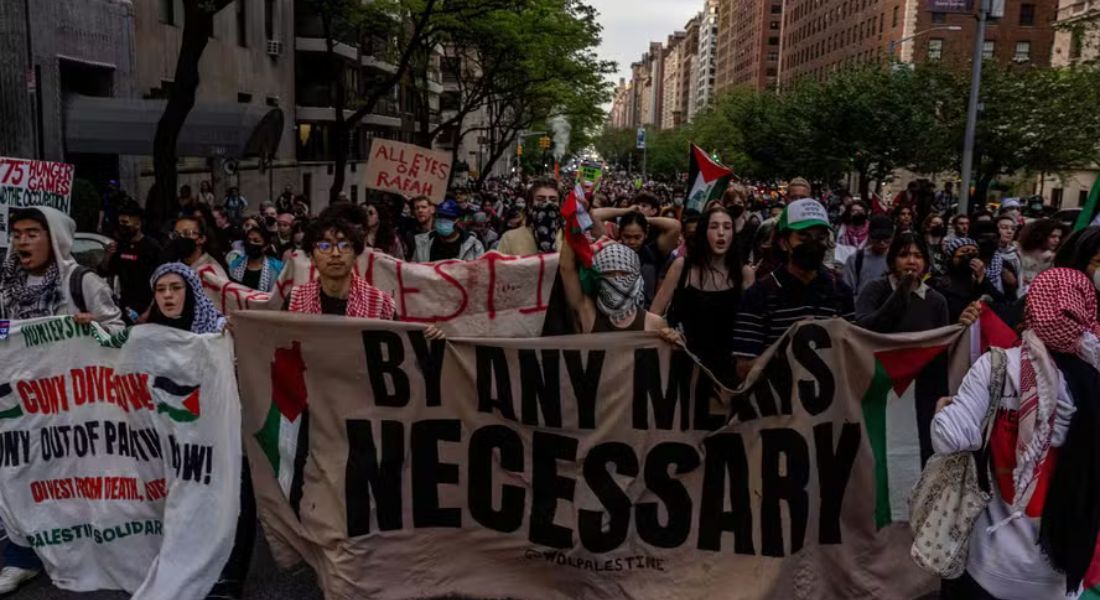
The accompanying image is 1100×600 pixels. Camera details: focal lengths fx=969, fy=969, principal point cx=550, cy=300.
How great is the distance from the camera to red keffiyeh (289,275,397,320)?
15.9ft

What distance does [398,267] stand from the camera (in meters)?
6.38

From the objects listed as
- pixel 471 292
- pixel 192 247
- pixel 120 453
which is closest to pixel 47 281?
pixel 120 453

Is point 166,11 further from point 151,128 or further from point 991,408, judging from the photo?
point 991,408

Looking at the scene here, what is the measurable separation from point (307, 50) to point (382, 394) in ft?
115

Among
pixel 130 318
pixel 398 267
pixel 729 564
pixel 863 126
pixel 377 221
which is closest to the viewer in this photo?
pixel 729 564

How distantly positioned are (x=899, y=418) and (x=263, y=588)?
3.12 metres

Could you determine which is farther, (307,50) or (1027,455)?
(307,50)

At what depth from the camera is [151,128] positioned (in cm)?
1923

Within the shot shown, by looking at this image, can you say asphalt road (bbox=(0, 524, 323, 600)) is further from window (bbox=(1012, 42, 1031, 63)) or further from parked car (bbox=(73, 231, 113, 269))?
window (bbox=(1012, 42, 1031, 63))

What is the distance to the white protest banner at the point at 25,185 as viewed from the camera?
22.3 ft

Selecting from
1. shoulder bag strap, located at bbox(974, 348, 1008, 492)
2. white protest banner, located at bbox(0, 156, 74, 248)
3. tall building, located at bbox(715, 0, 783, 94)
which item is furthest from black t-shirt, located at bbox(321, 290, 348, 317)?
tall building, located at bbox(715, 0, 783, 94)

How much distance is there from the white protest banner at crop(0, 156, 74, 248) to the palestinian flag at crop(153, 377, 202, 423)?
3075 millimetres

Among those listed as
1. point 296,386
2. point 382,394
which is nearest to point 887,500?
point 382,394

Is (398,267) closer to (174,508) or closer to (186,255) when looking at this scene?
(186,255)
